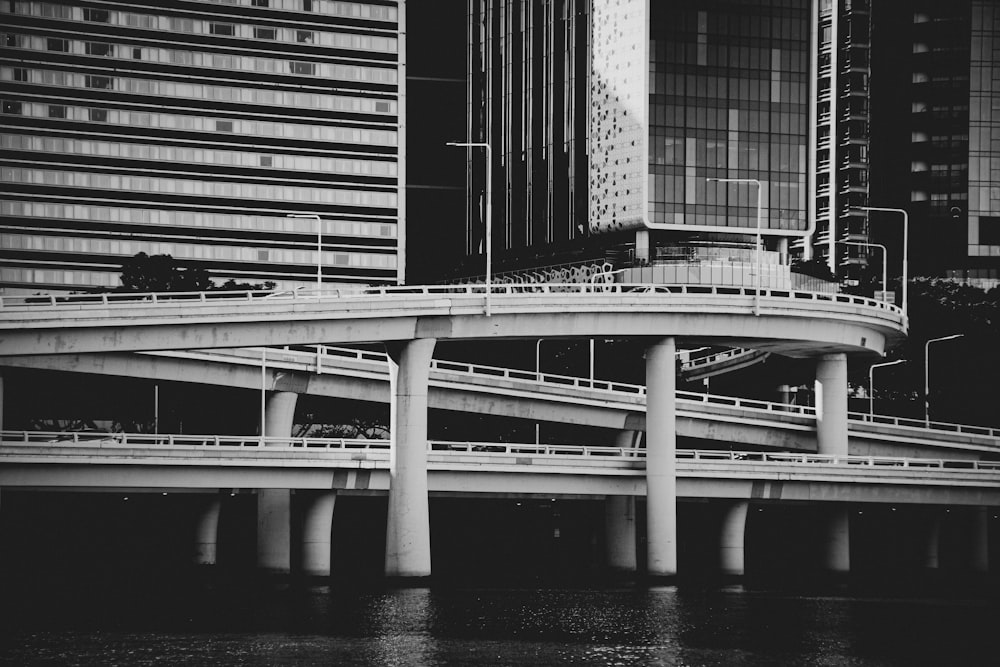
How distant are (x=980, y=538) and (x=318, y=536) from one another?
42840mm

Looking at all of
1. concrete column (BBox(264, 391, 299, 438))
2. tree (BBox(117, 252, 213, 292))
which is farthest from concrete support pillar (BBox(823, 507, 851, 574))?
tree (BBox(117, 252, 213, 292))

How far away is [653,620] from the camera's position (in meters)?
87.2

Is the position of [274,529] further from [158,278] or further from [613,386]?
[158,278]

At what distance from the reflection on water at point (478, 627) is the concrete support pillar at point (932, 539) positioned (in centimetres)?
2563

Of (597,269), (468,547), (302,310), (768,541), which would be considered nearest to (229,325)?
(302,310)

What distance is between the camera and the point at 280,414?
410 feet

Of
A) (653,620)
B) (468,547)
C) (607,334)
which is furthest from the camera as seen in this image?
(468,547)

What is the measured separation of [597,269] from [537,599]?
325 ft

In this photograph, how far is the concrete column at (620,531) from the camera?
388 feet

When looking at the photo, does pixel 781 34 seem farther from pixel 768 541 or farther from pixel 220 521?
pixel 220 521

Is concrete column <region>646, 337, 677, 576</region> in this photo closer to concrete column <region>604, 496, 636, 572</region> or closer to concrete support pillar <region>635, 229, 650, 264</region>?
concrete column <region>604, 496, 636, 572</region>

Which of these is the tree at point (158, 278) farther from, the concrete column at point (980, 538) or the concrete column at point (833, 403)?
the concrete column at point (980, 538)

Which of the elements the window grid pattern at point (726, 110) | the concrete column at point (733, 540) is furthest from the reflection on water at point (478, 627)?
the window grid pattern at point (726, 110)

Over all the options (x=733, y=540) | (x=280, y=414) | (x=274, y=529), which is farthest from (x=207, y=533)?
(x=733, y=540)
